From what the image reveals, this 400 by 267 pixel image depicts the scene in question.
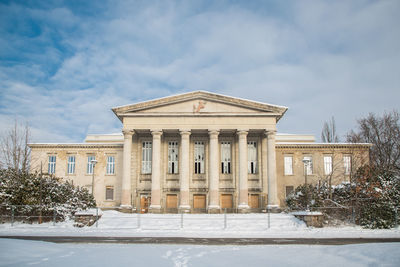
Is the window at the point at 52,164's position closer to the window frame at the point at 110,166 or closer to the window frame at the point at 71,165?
the window frame at the point at 71,165

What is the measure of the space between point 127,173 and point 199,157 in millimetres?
8441

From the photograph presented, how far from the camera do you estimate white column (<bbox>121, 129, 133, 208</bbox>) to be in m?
39.0

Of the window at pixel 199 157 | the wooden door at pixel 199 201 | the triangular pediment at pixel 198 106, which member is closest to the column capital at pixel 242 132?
the triangular pediment at pixel 198 106

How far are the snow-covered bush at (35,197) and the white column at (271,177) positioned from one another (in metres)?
18.7

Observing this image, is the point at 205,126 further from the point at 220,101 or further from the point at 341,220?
the point at 341,220

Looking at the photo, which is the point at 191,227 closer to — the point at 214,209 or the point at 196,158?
the point at 214,209

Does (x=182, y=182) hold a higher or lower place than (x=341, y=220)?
higher

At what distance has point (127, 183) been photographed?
39.3 metres

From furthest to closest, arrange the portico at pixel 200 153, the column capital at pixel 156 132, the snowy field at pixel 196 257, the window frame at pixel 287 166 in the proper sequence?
the window frame at pixel 287 166 < the column capital at pixel 156 132 < the portico at pixel 200 153 < the snowy field at pixel 196 257

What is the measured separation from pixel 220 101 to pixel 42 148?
2376 cm

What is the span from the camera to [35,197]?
28438mm

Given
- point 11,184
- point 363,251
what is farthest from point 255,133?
point 363,251

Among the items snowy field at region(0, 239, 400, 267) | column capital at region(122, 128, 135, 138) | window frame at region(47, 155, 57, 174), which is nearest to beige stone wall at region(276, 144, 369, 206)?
column capital at region(122, 128, 135, 138)

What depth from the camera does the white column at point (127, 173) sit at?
39.0 m
